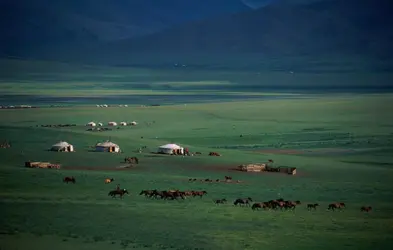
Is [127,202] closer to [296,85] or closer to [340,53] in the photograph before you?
[296,85]

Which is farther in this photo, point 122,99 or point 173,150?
point 122,99

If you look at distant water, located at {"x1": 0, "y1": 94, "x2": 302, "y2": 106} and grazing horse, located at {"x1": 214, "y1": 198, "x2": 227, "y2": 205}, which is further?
distant water, located at {"x1": 0, "y1": 94, "x2": 302, "y2": 106}

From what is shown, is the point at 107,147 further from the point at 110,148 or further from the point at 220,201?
the point at 220,201

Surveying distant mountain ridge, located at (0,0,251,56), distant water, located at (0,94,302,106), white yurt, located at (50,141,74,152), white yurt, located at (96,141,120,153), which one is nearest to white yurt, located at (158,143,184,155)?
white yurt, located at (96,141,120,153)

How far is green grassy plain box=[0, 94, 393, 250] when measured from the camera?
17.9 meters

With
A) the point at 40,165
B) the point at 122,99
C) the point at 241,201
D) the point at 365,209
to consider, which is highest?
the point at 122,99

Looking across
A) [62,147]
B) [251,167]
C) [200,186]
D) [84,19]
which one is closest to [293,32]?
[84,19]

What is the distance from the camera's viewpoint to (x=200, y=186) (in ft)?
75.7

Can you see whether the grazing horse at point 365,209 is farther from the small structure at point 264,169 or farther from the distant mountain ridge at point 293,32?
the distant mountain ridge at point 293,32

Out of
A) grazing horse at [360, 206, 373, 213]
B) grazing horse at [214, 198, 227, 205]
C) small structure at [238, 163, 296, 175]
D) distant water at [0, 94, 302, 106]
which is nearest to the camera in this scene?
grazing horse at [360, 206, 373, 213]

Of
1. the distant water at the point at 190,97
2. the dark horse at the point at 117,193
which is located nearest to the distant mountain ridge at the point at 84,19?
the distant water at the point at 190,97

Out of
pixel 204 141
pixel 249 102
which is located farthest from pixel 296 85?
pixel 204 141

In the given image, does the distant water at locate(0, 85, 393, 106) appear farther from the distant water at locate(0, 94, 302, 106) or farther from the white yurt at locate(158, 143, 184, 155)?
the white yurt at locate(158, 143, 184, 155)

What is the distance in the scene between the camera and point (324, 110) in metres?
45.1
